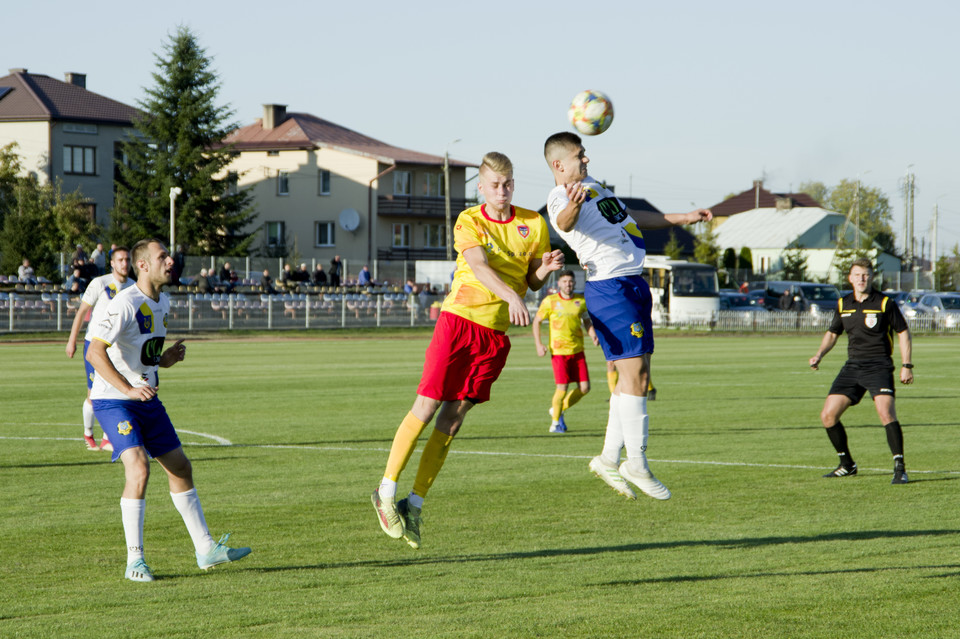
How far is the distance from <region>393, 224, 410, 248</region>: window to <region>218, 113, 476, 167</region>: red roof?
448 cm

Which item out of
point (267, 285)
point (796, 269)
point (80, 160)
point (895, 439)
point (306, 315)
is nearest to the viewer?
point (895, 439)

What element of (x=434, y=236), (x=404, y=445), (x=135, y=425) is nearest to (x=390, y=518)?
(x=404, y=445)

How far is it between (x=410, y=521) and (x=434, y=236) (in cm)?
6856

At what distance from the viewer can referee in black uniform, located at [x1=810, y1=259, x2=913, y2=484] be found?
10914 millimetres

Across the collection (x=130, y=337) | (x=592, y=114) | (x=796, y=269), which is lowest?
(x=130, y=337)

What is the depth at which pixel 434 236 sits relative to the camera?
7500 cm

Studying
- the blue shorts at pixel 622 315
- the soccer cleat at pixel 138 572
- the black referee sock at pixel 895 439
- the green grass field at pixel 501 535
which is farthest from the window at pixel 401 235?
the soccer cleat at pixel 138 572

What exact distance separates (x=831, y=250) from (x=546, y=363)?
79074mm

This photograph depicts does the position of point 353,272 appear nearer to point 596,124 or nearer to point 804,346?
point 804,346

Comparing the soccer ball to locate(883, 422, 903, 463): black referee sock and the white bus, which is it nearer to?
locate(883, 422, 903, 463): black referee sock

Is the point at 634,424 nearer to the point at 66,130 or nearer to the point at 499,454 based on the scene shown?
the point at 499,454

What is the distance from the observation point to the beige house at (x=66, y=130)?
64062 millimetres

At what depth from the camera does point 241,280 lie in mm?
48031

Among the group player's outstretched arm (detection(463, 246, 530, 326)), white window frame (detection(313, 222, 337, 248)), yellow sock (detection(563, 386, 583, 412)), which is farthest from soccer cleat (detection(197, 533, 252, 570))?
white window frame (detection(313, 222, 337, 248))
